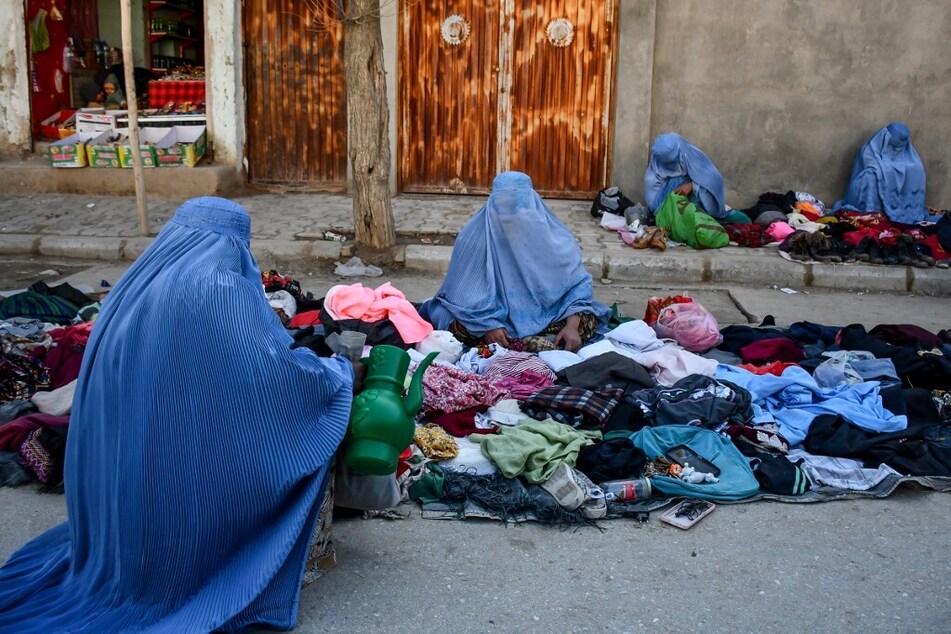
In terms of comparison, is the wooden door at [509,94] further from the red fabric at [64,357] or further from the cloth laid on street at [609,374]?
the red fabric at [64,357]

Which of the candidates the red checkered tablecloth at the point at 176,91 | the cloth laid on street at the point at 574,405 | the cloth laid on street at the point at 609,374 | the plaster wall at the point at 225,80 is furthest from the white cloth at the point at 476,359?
the red checkered tablecloth at the point at 176,91

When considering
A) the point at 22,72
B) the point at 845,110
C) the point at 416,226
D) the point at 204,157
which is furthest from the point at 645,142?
the point at 22,72

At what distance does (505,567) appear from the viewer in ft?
10.8

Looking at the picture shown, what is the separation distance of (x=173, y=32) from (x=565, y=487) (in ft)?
32.1

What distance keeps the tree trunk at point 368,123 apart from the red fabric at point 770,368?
3.69 metres

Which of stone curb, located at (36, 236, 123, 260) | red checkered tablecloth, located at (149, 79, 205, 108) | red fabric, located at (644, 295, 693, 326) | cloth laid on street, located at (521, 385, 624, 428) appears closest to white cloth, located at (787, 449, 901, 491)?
cloth laid on street, located at (521, 385, 624, 428)

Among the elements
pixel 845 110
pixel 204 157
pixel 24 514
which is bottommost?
pixel 24 514

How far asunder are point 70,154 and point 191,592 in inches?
318

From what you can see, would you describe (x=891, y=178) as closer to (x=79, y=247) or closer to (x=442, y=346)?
(x=442, y=346)

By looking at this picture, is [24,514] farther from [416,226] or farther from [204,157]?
[204,157]

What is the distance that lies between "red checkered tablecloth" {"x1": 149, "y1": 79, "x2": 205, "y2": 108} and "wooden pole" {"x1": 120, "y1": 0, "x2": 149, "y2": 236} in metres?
2.40

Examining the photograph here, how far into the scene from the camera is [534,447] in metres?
3.88

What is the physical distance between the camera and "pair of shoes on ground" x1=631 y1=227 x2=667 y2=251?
8.15 meters

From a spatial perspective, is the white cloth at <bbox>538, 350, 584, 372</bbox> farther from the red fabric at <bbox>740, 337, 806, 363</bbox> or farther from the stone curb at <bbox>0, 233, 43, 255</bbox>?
the stone curb at <bbox>0, 233, 43, 255</bbox>
